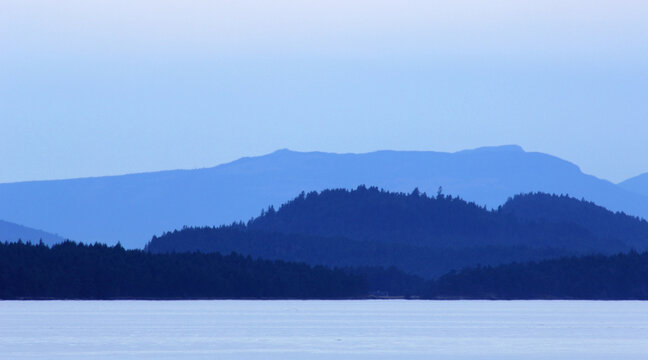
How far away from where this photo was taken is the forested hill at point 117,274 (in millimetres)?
169625

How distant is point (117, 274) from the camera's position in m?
178

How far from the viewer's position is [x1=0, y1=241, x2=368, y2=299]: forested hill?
557 ft
